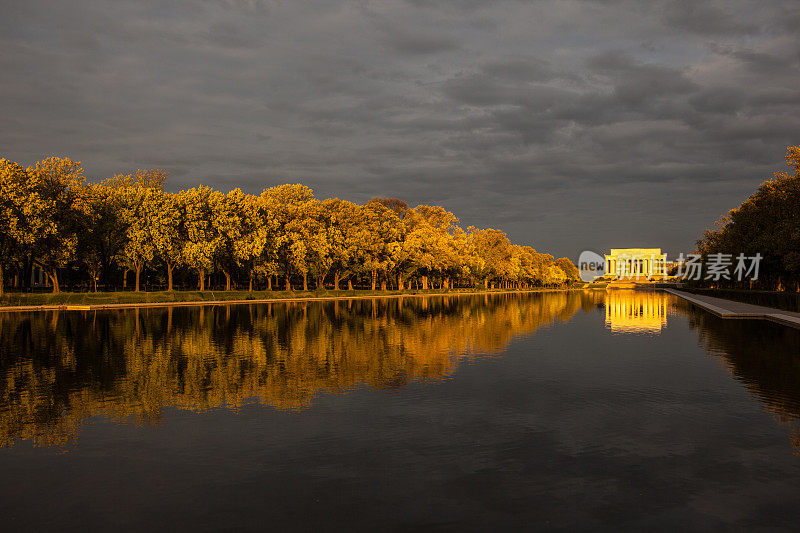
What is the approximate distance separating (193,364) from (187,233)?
51.0m

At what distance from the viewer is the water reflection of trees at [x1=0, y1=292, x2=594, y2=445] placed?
43.9 feet

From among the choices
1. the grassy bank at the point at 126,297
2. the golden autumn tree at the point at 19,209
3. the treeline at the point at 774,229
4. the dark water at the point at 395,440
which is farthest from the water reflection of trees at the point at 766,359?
the golden autumn tree at the point at 19,209

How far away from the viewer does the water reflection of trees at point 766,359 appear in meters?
13.6

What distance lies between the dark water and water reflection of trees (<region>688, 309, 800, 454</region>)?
13 cm

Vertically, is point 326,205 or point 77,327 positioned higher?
point 326,205

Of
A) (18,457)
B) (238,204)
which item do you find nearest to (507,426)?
(18,457)

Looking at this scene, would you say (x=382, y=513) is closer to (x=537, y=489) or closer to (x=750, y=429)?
(x=537, y=489)

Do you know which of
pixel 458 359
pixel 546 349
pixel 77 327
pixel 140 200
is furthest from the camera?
pixel 140 200

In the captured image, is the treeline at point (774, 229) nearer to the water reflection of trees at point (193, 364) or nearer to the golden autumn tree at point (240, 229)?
the water reflection of trees at point (193, 364)

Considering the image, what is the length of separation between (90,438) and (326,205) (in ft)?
248

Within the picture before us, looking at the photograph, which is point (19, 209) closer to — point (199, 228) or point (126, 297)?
point (126, 297)

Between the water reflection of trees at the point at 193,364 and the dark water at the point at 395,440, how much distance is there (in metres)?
0.11

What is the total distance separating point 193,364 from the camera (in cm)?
1925

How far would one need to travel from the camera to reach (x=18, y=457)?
9.71 m
